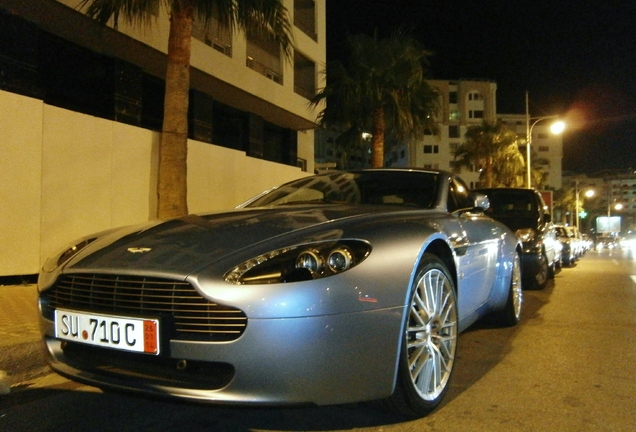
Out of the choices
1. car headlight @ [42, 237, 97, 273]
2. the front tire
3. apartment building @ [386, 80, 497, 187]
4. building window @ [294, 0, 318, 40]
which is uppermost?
apartment building @ [386, 80, 497, 187]

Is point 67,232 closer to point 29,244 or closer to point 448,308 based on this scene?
point 29,244

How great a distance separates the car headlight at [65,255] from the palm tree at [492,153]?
29869mm

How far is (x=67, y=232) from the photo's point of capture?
8336 mm

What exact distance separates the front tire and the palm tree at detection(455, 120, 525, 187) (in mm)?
29270

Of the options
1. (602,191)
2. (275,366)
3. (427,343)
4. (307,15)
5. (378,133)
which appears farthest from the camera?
(602,191)

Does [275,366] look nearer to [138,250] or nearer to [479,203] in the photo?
[138,250]

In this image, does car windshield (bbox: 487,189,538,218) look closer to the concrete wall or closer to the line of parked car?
the line of parked car

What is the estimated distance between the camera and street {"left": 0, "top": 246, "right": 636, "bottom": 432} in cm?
300

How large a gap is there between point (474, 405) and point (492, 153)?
29640 mm

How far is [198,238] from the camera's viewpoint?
295 cm

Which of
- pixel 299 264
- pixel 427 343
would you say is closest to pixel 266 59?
pixel 427 343

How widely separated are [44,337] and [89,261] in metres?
0.45

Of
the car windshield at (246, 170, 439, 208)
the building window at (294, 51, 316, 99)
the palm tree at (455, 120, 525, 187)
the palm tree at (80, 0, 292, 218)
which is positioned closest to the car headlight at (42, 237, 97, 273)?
the car windshield at (246, 170, 439, 208)

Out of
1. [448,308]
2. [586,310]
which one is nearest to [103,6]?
[448,308]
